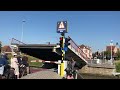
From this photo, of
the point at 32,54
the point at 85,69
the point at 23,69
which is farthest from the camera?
the point at 85,69

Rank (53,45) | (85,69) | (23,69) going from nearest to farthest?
1. (23,69)
2. (53,45)
3. (85,69)

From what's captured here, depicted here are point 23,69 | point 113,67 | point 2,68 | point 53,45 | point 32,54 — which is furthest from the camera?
point 113,67
